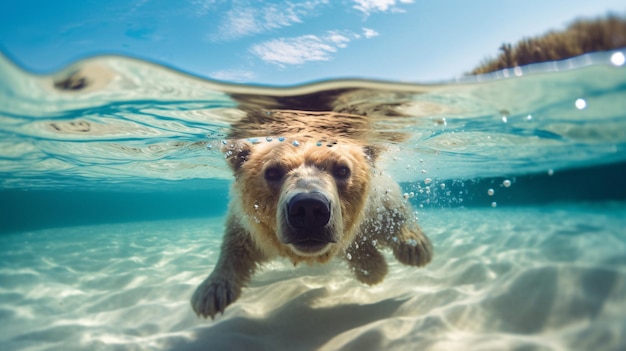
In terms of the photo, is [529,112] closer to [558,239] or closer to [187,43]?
[558,239]

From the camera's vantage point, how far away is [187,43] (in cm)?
365

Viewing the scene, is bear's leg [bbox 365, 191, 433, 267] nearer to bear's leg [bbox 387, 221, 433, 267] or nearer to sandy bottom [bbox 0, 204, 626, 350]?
bear's leg [bbox 387, 221, 433, 267]

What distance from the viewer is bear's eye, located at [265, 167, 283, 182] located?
177 inches

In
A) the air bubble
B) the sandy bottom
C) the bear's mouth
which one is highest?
the air bubble

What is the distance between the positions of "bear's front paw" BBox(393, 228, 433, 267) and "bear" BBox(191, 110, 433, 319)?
0.01 metres

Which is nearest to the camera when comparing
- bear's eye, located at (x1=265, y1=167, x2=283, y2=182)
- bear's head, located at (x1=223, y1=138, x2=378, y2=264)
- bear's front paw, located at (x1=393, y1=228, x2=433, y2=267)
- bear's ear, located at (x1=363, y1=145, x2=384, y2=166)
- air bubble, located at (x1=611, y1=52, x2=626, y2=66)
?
bear's head, located at (x1=223, y1=138, x2=378, y2=264)

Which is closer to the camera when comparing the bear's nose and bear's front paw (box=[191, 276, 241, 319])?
the bear's nose

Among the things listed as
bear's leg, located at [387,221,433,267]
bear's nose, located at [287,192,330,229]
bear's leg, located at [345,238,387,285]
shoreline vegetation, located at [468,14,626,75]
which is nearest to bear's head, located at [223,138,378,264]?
bear's nose, located at [287,192,330,229]

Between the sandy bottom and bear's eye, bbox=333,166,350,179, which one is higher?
bear's eye, bbox=333,166,350,179

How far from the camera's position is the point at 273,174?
14.9 feet

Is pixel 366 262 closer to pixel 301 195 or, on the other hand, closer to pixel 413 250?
pixel 413 250

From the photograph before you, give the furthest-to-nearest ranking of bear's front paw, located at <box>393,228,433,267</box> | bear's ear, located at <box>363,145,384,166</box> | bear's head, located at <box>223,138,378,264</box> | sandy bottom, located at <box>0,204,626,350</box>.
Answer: bear's ear, located at <box>363,145,384,166</box> < bear's front paw, located at <box>393,228,433,267</box> < bear's head, located at <box>223,138,378,264</box> < sandy bottom, located at <box>0,204,626,350</box>

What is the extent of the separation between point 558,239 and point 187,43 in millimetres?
6254

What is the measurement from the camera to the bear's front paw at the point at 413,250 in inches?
196
